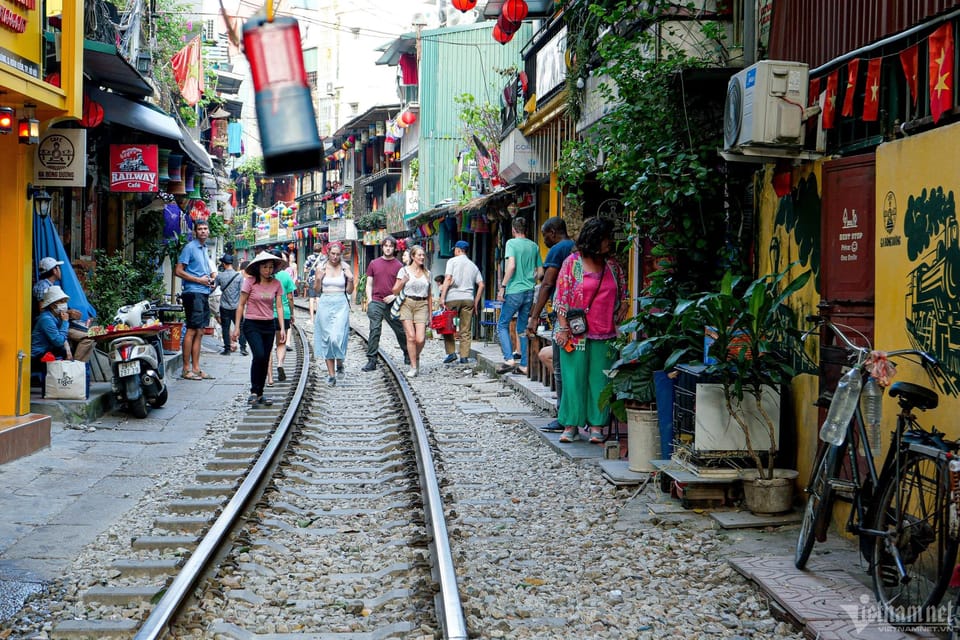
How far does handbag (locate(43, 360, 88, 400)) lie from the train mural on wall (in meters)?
7.93

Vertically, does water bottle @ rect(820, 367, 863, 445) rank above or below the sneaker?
above

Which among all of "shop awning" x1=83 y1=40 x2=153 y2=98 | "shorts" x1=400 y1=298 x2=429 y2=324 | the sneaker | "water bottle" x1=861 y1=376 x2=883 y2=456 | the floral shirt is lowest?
the sneaker

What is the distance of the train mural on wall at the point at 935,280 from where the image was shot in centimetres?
504

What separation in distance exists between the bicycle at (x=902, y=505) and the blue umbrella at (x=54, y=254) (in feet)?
26.9

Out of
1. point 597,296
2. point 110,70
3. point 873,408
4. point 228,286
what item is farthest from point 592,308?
point 228,286

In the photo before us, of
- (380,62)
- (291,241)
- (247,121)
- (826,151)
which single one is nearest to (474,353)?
(826,151)

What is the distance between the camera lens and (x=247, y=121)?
53750 mm

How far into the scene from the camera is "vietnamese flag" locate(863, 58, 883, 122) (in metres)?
6.03

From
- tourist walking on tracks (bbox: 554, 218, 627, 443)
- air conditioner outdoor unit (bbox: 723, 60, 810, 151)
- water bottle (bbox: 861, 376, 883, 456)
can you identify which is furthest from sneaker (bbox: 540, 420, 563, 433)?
water bottle (bbox: 861, 376, 883, 456)

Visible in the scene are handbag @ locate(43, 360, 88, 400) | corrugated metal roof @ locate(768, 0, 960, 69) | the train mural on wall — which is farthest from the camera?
handbag @ locate(43, 360, 88, 400)

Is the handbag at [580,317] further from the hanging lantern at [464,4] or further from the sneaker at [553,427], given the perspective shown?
the hanging lantern at [464,4]

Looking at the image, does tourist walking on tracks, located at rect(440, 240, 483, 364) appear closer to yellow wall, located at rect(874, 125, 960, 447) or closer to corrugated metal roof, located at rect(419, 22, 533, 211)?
yellow wall, located at rect(874, 125, 960, 447)

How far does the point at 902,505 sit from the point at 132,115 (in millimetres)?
11912

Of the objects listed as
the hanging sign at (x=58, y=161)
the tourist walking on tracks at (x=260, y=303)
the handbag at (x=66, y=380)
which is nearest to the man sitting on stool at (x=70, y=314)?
the handbag at (x=66, y=380)
